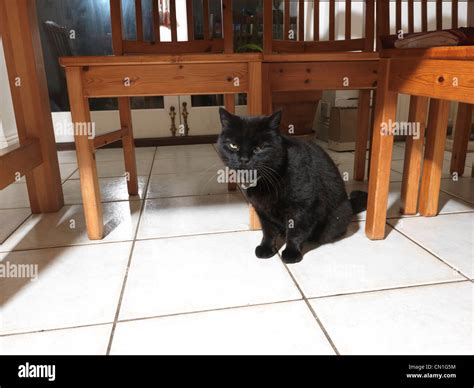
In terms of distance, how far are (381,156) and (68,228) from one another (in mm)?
1152

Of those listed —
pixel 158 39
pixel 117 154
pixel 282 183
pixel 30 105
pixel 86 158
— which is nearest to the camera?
pixel 282 183

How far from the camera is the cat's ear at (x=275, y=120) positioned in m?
1.09

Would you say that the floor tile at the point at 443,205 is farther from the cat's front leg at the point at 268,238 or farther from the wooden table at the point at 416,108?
the cat's front leg at the point at 268,238

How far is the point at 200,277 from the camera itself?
1070 millimetres

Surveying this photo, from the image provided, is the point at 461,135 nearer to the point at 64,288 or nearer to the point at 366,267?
the point at 366,267

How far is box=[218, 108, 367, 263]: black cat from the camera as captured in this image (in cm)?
110

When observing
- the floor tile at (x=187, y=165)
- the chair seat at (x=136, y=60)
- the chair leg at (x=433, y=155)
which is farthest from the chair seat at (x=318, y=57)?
the floor tile at (x=187, y=165)

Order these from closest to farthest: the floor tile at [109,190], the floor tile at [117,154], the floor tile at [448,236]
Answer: the floor tile at [448,236] → the floor tile at [109,190] → the floor tile at [117,154]

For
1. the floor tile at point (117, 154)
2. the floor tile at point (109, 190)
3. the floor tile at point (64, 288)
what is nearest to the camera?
the floor tile at point (64, 288)

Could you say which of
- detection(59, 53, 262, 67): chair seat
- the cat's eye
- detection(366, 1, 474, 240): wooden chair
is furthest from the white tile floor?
detection(59, 53, 262, 67): chair seat

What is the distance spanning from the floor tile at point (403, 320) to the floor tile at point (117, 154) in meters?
1.99

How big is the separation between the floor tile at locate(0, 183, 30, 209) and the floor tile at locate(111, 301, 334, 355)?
1150 millimetres

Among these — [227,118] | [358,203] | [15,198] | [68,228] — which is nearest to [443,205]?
[358,203]
